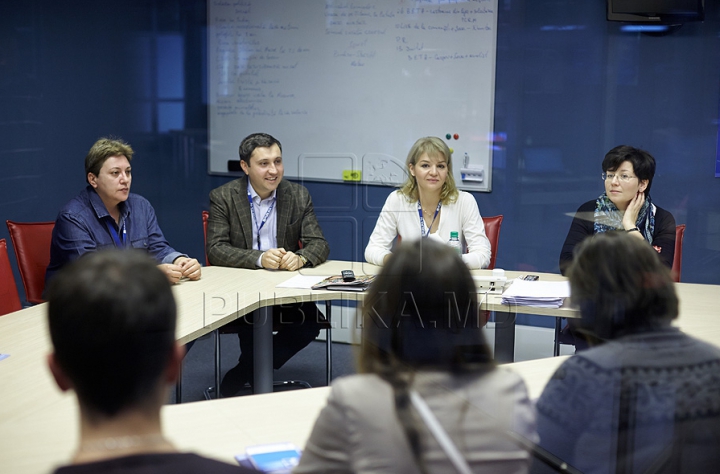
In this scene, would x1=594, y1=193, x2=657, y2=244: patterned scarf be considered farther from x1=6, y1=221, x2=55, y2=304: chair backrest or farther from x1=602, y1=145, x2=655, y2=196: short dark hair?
x1=6, y1=221, x2=55, y2=304: chair backrest

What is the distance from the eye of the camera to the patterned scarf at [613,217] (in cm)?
140

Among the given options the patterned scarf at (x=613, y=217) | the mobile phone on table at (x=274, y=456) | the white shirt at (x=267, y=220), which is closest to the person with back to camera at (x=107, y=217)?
the white shirt at (x=267, y=220)

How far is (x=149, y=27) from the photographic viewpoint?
4.04 m

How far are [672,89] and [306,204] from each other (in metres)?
1.76

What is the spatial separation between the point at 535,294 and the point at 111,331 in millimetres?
1864

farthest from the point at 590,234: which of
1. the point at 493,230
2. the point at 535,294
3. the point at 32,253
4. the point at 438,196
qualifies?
the point at 32,253

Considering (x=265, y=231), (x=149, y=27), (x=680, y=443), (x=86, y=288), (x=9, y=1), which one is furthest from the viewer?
(x=149, y=27)

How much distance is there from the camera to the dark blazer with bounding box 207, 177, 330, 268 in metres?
3.00

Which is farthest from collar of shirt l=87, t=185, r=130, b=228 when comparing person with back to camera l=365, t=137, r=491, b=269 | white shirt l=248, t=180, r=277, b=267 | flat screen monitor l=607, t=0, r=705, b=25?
flat screen monitor l=607, t=0, r=705, b=25

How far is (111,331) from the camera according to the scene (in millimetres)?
705

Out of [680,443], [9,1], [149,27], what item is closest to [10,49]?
[9,1]

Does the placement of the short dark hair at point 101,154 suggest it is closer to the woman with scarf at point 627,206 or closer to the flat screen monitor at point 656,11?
the woman with scarf at point 627,206

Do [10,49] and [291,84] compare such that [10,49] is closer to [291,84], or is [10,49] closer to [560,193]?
[291,84]

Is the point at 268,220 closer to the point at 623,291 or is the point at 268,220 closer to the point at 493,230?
the point at 493,230
